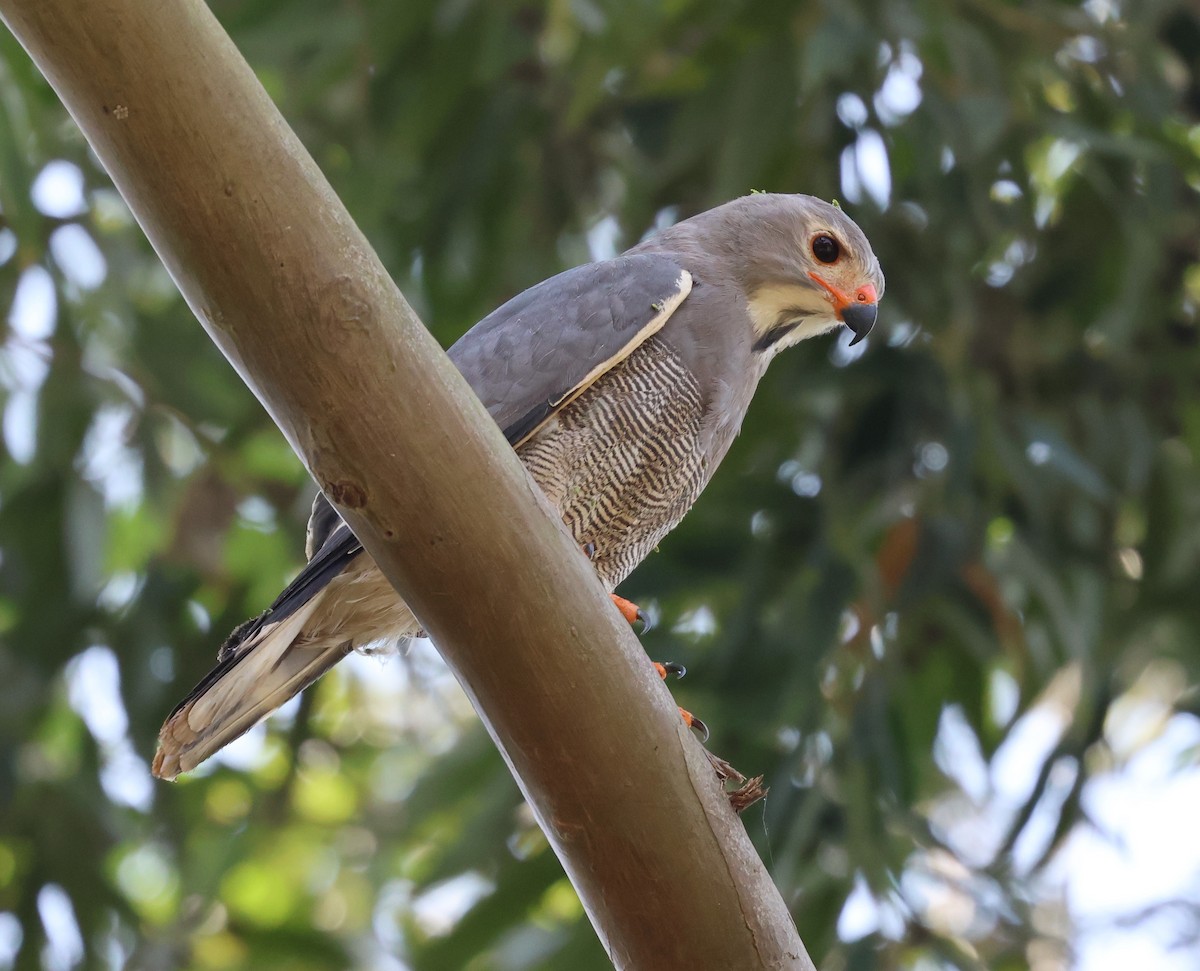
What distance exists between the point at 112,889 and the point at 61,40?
3291mm

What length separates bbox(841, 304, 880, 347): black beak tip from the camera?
9.52 ft

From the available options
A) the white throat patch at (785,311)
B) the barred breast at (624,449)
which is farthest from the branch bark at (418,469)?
the white throat patch at (785,311)

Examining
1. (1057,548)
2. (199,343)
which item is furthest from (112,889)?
(1057,548)

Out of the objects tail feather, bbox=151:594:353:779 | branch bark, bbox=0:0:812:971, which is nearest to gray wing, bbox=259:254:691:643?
tail feather, bbox=151:594:353:779

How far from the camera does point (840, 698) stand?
3.84 meters

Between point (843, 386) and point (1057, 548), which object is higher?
point (843, 386)

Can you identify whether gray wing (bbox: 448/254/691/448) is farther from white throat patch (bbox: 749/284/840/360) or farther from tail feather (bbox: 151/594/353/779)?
tail feather (bbox: 151/594/353/779)

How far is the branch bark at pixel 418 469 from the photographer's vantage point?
1.70m

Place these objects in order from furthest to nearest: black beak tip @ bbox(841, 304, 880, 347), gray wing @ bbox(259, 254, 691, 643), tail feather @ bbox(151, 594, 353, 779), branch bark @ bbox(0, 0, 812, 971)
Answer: black beak tip @ bbox(841, 304, 880, 347), gray wing @ bbox(259, 254, 691, 643), tail feather @ bbox(151, 594, 353, 779), branch bark @ bbox(0, 0, 812, 971)

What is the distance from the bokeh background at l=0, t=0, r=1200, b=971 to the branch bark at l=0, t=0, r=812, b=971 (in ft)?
4.51

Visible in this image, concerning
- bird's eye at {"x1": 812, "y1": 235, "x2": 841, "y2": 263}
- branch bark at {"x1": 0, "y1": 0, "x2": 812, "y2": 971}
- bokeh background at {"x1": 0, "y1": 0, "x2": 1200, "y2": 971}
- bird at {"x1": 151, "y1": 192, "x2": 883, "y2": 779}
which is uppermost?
branch bark at {"x1": 0, "y1": 0, "x2": 812, "y2": 971}

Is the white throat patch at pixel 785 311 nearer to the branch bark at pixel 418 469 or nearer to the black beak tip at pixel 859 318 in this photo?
the black beak tip at pixel 859 318

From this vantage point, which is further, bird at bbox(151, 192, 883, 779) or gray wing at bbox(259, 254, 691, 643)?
gray wing at bbox(259, 254, 691, 643)

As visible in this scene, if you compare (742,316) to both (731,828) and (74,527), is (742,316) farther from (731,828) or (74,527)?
(74,527)
